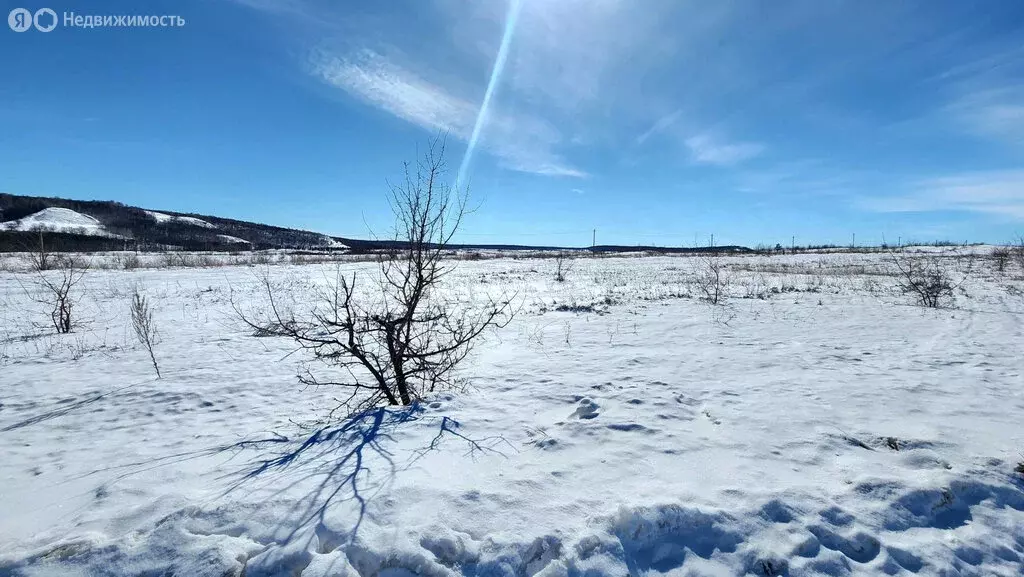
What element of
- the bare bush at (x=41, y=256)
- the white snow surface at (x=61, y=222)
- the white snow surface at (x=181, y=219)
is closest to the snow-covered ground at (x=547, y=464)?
the bare bush at (x=41, y=256)

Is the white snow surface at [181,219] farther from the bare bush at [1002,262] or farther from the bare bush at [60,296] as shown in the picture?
the bare bush at [1002,262]

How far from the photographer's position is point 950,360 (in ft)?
19.6

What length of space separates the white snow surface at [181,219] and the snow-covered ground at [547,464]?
13133cm

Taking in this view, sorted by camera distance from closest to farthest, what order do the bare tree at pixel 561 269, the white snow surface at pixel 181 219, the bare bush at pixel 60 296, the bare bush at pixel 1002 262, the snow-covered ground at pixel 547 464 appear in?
1. the snow-covered ground at pixel 547 464
2. the bare bush at pixel 60 296
3. the bare bush at pixel 1002 262
4. the bare tree at pixel 561 269
5. the white snow surface at pixel 181 219

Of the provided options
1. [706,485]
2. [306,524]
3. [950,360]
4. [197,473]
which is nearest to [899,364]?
[950,360]

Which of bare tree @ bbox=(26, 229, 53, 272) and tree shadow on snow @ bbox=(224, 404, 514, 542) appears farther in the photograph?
bare tree @ bbox=(26, 229, 53, 272)

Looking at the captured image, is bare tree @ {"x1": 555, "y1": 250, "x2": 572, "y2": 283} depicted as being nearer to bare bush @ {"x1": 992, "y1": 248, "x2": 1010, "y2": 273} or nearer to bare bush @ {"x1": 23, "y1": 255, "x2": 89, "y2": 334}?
bare bush @ {"x1": 23, "y1": 255, "x2": 89, "y2": 334}

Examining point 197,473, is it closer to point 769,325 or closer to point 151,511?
point 151,511

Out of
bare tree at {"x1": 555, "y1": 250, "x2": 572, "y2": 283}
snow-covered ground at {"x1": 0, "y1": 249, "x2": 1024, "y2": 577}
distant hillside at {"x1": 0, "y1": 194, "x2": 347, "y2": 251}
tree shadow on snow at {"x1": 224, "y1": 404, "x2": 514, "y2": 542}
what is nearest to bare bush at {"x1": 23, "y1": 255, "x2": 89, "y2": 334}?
snow-covered ground at {"x1": 0, "y1": 249, "x2": 1024, "y2": 577}

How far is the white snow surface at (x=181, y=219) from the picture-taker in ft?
362

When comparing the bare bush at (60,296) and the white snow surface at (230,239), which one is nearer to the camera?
the bare bush at (60,296)

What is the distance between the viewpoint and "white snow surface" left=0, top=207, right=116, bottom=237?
8250 cm

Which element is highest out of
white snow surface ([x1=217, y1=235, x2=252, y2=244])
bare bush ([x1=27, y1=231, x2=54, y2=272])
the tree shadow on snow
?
white snow surface ([x1=217, y1=235, x2=252, y2=244])

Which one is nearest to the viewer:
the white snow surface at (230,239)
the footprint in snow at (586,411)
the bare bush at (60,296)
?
the footprint in snow at (586,411)
